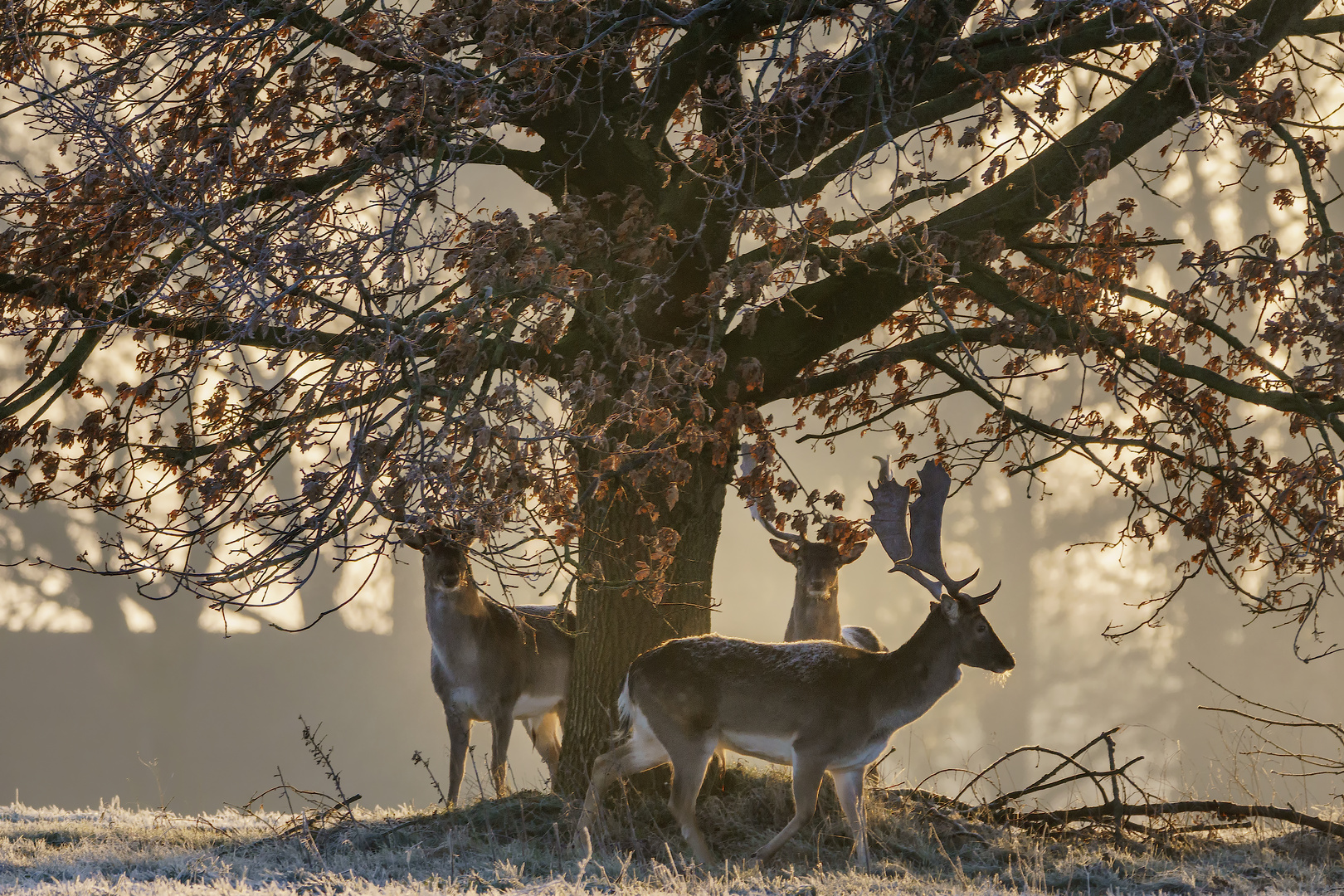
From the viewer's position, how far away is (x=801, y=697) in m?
8.17

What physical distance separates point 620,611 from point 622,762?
1352 millimetres

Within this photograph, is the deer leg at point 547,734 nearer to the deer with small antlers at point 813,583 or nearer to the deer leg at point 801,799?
the deer with small antlers at point 813,583

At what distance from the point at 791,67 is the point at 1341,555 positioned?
507cm

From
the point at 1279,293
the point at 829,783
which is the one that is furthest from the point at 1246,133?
the point at 829,783

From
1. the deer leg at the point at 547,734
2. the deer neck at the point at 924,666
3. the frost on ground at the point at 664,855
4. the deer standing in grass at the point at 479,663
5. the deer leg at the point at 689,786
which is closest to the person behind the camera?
the frost on ground at the point at 664,855

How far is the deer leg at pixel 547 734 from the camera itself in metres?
11.7

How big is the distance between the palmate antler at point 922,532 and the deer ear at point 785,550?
190 cm

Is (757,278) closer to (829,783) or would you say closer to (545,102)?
(545,102)

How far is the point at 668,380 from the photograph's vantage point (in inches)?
303

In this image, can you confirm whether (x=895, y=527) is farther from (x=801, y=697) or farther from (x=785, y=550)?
(x=785, y=550)

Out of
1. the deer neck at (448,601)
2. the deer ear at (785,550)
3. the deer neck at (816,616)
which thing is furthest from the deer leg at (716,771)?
the deer neck at (448,601)

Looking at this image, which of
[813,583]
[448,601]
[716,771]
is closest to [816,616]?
[813,583]

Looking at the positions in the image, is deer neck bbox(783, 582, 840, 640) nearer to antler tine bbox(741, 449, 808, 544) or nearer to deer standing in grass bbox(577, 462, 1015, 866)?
antler tine bbox(741, 449, 808, 544)

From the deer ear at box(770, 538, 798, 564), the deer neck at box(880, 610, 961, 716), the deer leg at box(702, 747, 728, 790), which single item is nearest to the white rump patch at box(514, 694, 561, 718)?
the deer leg at box(702, 747, 728, 790)
